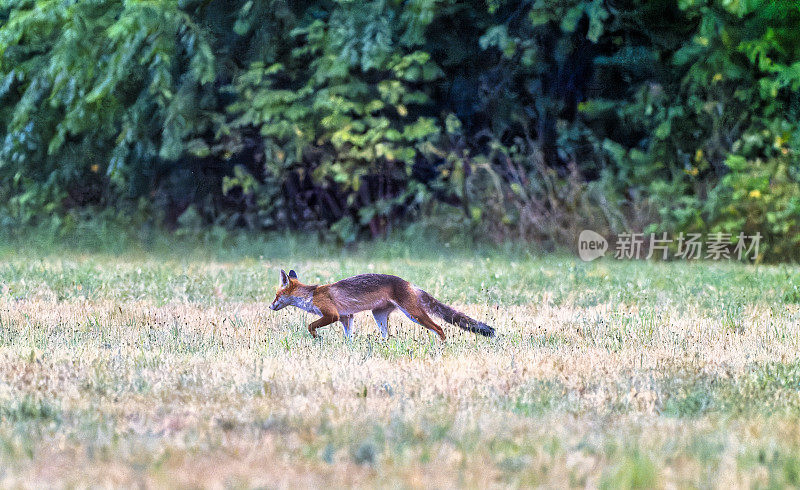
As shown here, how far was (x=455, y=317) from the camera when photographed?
6.69 meters

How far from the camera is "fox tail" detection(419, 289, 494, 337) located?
21.6 ft

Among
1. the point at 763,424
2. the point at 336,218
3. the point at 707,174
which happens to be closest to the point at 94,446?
the point at 763,424

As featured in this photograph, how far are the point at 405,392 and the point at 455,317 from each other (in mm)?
1745

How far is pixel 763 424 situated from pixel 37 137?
16.3 meters

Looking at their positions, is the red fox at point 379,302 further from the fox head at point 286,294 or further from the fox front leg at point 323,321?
the fox head at point 286,294

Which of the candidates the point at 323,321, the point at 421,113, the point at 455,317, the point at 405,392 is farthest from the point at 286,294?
the point at 421,113

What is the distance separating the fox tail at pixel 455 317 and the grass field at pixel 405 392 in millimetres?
120

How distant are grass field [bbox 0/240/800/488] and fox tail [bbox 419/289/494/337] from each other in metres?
0.12

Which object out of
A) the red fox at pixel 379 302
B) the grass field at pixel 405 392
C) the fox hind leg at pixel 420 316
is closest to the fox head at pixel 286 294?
the red fox at pixel 379 302

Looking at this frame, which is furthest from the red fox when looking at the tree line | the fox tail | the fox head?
the tree line

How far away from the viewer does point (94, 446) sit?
12.7 ft

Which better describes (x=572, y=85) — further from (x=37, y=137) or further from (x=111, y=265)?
(x=37, y=137)

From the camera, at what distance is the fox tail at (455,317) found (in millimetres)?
6578

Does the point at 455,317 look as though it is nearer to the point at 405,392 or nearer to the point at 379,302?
the point at 379,302
